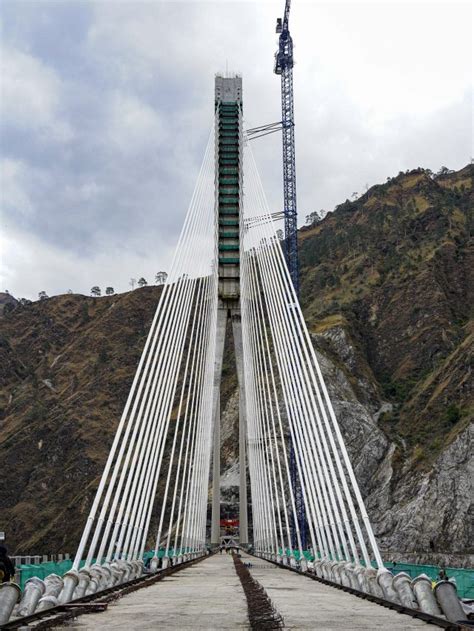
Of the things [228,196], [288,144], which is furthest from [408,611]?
[288,144]

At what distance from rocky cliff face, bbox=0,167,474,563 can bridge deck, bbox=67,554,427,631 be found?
2869cm

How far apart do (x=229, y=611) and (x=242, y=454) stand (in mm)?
40911

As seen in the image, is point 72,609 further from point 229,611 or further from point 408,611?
point 408,611

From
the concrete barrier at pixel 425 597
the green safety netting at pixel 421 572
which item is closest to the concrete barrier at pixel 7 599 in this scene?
the concrete barrier at pixel 425 597

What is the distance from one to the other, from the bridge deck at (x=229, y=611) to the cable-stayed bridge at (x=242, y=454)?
242 millimetres

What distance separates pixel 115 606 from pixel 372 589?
4.89m

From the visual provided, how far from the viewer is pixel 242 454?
5272cm

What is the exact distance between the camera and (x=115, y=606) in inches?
528

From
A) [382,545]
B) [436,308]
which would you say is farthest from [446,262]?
[382,545]

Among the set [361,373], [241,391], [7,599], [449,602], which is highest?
[361,373]

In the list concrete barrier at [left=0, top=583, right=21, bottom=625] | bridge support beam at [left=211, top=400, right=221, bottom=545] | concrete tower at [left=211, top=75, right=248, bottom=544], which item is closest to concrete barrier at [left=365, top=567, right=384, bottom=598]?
concrete barrier at [left=0, top=583, right=21, bottom=625]

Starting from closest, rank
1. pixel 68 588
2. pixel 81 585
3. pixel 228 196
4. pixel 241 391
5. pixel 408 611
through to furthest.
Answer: pixel 408 611 → pixel 68 588 → pixel 81 585 → pixel 228 196 → pixel 241 391

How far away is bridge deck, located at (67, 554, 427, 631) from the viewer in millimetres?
10094

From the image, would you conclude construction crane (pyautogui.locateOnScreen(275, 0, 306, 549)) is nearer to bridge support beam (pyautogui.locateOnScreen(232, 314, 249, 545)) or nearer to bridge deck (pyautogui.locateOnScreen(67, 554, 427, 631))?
bridge support beam (pyautogui.locateOnScreen(232, 314, 249, 545))
